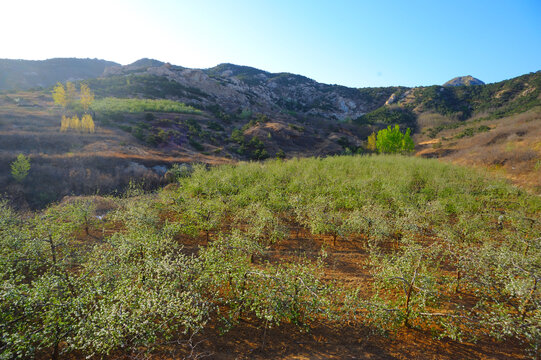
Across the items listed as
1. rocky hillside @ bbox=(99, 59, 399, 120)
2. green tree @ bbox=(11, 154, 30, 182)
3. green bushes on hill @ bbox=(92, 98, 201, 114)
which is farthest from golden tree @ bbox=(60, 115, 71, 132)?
rocky hillside @ bbox=(99, 59, 399, 120)

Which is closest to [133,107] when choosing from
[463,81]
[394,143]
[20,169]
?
[20,169]

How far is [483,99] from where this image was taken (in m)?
66.4

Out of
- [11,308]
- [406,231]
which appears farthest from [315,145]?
[11,308]

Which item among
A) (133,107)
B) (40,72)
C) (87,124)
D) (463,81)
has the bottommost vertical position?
(87,124)

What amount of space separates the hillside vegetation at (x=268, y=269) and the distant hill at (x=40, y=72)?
101 m

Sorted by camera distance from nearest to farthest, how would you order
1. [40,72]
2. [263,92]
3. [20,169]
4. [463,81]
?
[20,169], [40,72], [263,92], [463,81]

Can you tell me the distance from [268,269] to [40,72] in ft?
416

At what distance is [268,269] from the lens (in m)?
5.12

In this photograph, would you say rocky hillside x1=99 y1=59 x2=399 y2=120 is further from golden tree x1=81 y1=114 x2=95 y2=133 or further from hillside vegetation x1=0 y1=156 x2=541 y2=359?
hillside vegetation x1=0 y1=156 x2=541 y2=359

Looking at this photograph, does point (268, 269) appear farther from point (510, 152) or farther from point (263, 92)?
point (263, 92)

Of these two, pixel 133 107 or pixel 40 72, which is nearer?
pixel 133 107

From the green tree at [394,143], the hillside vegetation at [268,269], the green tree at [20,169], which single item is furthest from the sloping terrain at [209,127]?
the hillside vegetation at [268,269]

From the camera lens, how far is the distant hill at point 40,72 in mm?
74000

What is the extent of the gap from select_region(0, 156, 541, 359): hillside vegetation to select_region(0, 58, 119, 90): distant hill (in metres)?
101
